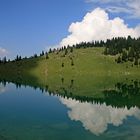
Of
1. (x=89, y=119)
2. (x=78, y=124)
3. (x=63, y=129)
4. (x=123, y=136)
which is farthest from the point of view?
(x=89, y=119)

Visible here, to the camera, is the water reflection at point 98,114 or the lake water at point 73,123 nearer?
the lake water at point 73,123

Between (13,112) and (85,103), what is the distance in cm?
2518

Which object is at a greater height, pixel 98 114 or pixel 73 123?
pixel 98 114

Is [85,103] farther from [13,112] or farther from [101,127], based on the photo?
[101,127]

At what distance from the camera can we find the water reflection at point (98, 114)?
182 ft

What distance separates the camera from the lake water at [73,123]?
4597 centimetres

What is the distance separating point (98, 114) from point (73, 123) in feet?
47.0

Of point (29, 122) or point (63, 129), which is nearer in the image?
point (63, 129)

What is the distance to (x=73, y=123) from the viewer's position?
2247 inches

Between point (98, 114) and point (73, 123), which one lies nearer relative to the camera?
point (73, 123)

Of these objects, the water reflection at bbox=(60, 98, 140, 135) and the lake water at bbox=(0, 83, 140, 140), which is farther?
the water reflection at bbox=(60, 98, 140, 135)

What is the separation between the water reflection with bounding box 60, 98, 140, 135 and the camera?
2187 inches

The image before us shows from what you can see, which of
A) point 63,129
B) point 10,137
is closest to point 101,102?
point 63,129

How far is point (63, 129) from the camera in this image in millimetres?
50969
